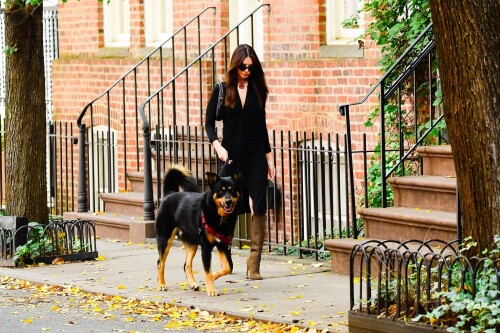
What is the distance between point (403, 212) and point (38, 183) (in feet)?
13.5

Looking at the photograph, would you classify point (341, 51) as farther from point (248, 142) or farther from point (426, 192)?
point (248, 142)

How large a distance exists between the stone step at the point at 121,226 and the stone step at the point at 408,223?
3.49 meters

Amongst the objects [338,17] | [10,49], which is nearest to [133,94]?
[338,17]

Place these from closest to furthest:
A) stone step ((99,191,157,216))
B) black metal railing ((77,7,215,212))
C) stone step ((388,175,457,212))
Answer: stone step ((388,175,457,212)) < stone step ((99,191,157,216)) < black metal railing ((77,7,215,212))

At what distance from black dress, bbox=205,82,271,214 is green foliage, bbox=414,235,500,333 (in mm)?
3358

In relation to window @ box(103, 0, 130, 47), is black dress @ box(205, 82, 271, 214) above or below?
below

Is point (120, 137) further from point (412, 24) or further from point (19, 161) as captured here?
point (412, 24)

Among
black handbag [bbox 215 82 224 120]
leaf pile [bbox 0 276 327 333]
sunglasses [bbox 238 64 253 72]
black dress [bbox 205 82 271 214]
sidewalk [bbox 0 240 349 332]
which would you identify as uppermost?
sunglasses [bbox 238 64 253 72]

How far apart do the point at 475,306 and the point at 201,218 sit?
11.6ft

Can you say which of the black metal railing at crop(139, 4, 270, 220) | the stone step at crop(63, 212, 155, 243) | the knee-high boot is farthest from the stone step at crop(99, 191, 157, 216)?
the knee-high boot

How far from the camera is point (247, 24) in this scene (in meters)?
17.0

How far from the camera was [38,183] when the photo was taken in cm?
1391

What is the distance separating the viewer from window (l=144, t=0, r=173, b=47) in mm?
18578

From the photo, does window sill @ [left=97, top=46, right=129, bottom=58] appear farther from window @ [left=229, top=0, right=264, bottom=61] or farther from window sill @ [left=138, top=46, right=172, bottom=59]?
window @ [left=229, top=0, right=264, bottom=61]
